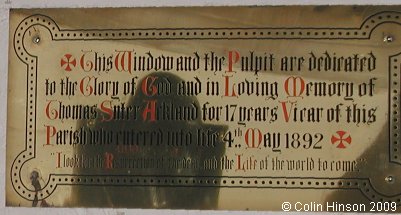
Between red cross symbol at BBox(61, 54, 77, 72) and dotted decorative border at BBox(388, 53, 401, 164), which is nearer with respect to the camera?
dotted decorative border at BBox(388, 53, 401, 164)

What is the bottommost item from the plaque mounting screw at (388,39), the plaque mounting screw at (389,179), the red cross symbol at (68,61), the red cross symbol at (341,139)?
the plaque mounting screw at (389,179)

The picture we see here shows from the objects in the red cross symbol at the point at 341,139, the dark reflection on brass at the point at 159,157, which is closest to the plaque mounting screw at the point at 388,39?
the red cross symbol at the point at 341,139

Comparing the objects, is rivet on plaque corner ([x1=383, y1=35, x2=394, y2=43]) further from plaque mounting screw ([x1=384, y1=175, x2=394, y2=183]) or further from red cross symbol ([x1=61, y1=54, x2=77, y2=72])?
red cross symbol ([x1=61, y1=54, x2=77, y2=72])

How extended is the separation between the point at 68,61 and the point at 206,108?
38 cm

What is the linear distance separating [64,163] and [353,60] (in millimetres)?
771

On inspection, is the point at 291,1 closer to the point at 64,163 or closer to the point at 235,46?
the point at 235,46

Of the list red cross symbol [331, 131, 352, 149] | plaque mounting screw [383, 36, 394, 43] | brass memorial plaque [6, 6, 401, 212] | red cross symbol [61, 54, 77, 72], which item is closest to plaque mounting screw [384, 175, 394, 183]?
brass memorial plaque [6, 6, 401, 212]

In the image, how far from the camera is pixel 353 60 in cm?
151

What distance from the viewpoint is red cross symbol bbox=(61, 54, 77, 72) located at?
62.5 inches

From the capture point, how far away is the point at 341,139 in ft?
4.92

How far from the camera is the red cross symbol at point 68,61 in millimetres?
1587

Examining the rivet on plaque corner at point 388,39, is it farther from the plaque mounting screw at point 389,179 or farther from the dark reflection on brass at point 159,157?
the dark reflection on brass at point 159,157

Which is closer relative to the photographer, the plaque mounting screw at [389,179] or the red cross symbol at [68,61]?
the plaque mounting screw at [389,179]

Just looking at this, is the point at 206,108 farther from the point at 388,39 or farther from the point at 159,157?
the point at 388,39
